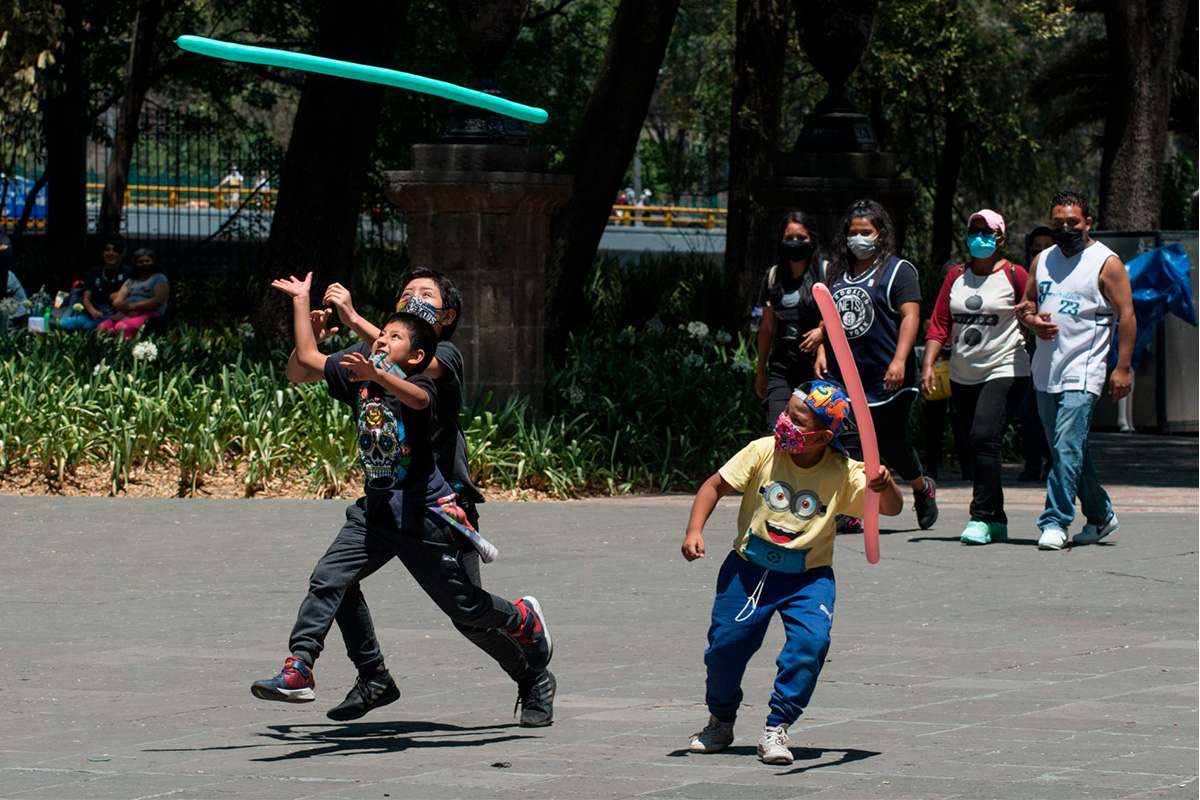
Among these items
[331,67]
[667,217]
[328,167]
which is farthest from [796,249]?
[667,217]

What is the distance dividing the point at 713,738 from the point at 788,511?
689mm

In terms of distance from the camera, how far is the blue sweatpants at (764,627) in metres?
5.44

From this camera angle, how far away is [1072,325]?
31.0 feet

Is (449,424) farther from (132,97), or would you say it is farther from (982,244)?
(132,97)

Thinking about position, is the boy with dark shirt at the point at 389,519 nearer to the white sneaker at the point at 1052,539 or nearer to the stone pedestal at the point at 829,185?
the white sneaker at the point at 1052,539

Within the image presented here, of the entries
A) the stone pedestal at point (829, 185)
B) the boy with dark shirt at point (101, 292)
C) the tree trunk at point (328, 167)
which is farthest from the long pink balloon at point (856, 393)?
the boy with dark shirt at point (101, 292)

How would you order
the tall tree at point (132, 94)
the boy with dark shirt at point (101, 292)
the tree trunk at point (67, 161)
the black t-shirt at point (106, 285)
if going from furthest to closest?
the tall tree at point (132, 94)
the tree trunk at point (67, 161)
the black t-shirt at point (106, 285)
the boy with dark shirt at point (101, 292)

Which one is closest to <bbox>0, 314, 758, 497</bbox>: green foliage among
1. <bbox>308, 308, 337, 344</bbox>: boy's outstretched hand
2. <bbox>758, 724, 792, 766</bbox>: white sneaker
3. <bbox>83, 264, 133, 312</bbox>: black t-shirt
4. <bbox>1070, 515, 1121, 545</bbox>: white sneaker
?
<bbox>83, 264, 133, 312</bbox>: black t-shirt

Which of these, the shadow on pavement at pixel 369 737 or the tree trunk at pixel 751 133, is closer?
the shadow on pavement at pixel 369 737

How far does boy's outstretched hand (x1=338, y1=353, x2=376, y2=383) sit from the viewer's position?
5.34 metres

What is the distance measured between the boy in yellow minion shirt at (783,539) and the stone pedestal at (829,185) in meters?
8.19

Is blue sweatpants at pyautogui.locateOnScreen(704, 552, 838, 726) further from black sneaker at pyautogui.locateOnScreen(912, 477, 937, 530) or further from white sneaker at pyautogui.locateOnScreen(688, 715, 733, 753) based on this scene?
black sneaker at pyautogui.locateOnScreen(912, 477, 937, 530)

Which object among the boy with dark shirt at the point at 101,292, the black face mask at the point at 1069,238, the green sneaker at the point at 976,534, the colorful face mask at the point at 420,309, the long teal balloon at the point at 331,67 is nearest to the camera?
the long teal balloon at the point at 331,67

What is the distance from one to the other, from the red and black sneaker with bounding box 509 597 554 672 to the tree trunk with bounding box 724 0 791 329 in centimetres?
1161
